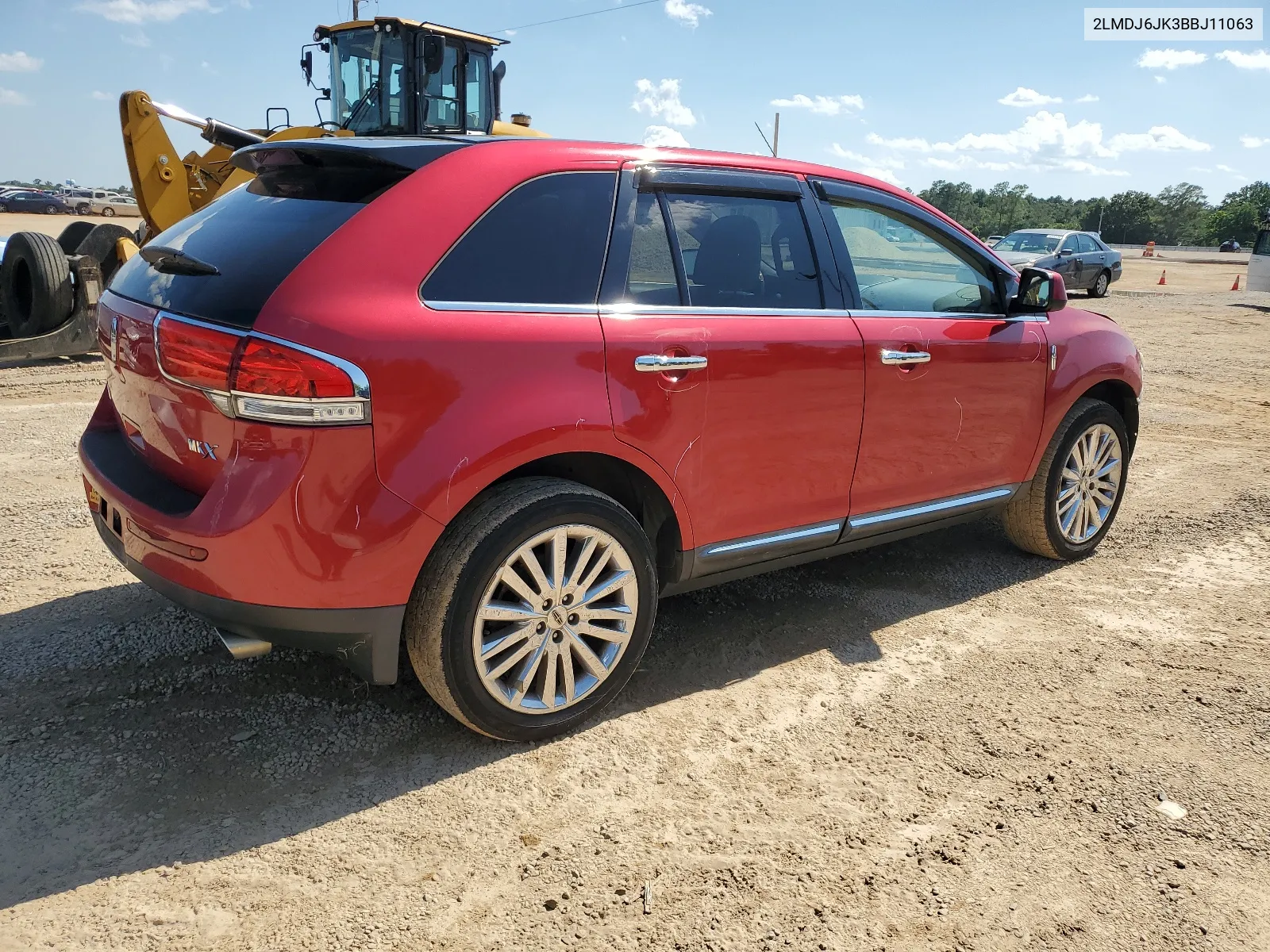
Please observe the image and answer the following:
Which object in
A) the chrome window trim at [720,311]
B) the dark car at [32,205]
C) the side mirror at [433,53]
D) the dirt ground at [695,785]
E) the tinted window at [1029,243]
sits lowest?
the dirt ground at [695,785]

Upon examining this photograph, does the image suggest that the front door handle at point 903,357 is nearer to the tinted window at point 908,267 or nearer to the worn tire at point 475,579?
the tinted window at point 908,267

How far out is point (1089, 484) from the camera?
4902mm

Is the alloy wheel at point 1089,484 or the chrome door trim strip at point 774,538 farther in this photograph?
the alloy wheel at point 1089,484

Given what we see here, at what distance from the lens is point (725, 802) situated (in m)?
2.81

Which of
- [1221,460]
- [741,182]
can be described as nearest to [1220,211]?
[1221,460]

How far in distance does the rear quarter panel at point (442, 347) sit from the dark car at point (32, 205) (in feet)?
194

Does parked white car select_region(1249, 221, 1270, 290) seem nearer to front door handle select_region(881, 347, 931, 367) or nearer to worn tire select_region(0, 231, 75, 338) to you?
front door handle select_region(881, 347, 931, 367)

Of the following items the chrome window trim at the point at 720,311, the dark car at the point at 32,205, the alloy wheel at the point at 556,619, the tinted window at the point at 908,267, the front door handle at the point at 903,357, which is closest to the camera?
the alloy wheel at the point at 556,619

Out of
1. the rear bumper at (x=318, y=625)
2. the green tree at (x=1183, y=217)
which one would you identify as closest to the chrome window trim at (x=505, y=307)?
the rear bumper at (x=318, y=625)

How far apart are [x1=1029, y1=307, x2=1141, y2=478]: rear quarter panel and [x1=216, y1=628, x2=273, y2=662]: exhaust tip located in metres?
3.51

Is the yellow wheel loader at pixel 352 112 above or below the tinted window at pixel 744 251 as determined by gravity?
above

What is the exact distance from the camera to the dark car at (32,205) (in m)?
51.8

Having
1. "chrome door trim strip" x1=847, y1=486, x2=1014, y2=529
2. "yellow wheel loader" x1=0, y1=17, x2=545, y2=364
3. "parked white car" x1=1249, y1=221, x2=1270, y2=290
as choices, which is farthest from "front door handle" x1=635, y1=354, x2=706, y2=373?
"parked white car" x1=1249, y1=221, x2=1270, y2=290

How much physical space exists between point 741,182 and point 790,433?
93cm
